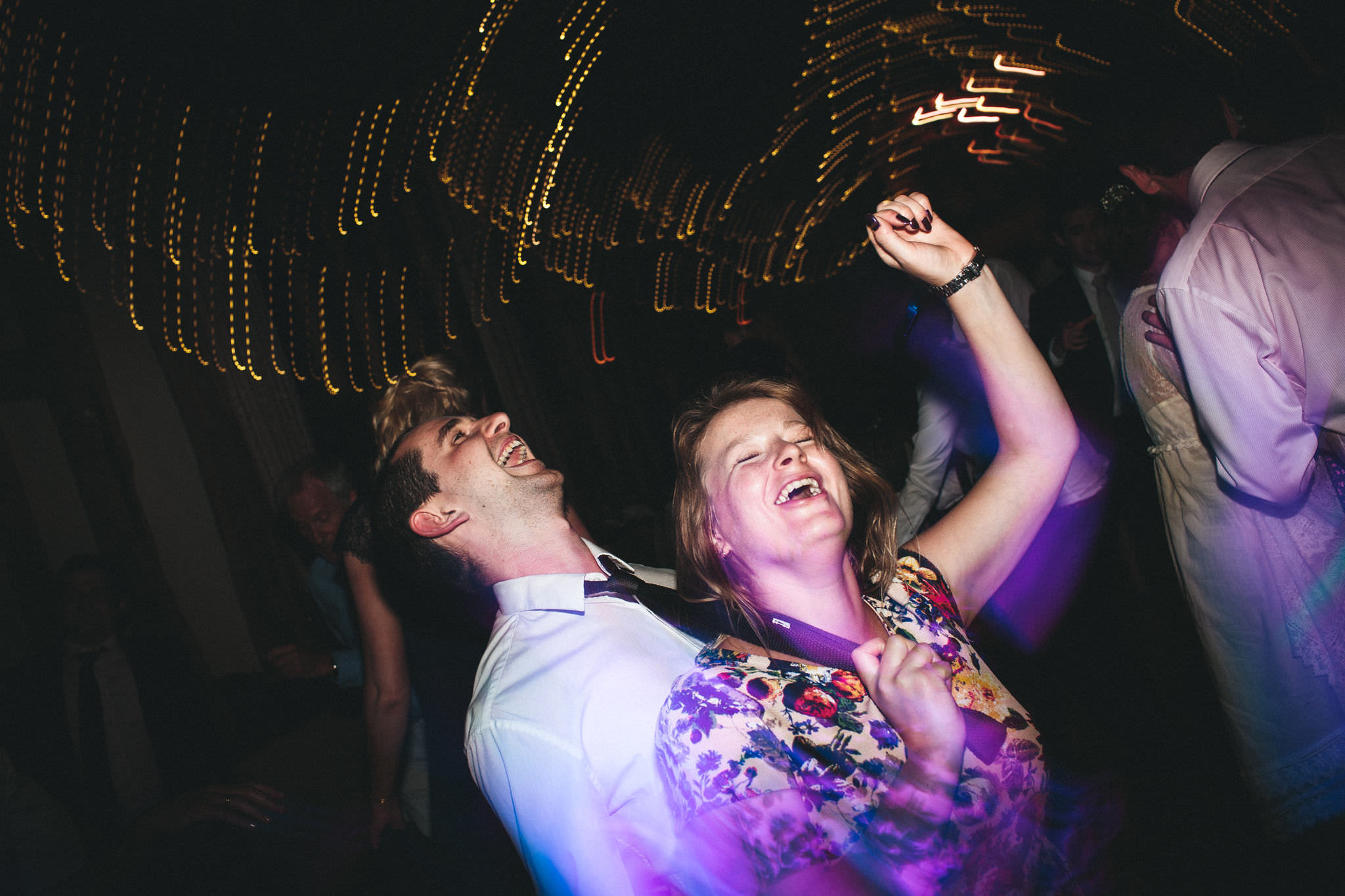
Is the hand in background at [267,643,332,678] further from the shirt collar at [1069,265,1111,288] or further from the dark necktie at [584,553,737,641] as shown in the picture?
the shirt collar at [1069,265,1111,288]

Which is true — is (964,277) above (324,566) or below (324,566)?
above

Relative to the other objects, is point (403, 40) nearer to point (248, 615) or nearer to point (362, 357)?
point (362, 357)

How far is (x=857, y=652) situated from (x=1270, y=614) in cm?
174

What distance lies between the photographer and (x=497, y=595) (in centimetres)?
166

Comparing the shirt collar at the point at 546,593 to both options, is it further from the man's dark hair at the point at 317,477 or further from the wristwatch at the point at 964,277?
the man's dark hair at the point at 317,477

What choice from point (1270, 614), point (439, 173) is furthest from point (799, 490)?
point (439, 173)

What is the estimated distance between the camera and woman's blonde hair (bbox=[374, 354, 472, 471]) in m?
2.50

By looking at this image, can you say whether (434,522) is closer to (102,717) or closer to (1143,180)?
(1143,180)

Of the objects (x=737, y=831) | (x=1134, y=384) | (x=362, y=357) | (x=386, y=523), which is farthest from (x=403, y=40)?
(x=737, y=831)

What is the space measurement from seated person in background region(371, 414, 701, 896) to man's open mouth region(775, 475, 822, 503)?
445mm

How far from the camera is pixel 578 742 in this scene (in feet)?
3.97

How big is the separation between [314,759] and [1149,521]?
17.0ft

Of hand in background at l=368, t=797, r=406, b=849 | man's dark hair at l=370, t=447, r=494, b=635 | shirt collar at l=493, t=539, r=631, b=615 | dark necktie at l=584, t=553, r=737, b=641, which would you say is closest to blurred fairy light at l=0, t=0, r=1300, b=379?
man's dark hair at l=370, t=447, r=494, b=635

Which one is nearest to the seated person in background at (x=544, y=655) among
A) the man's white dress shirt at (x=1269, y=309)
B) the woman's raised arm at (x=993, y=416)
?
the woman's raised arm at (x=993, y=416)
